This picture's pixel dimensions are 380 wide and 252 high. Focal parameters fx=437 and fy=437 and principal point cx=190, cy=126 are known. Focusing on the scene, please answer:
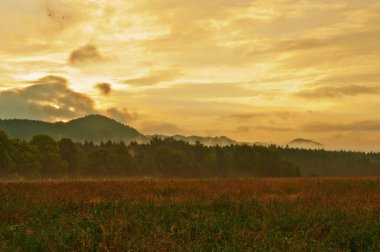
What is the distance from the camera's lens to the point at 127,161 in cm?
8300

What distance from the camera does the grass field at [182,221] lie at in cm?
791

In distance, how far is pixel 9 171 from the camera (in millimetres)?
57812

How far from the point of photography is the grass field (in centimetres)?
791

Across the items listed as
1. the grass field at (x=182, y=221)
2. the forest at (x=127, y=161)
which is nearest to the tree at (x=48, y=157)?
the forest at (x=127, y=161)

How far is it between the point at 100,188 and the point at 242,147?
7857cm

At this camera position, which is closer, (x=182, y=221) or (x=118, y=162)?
(x=182, y=221)

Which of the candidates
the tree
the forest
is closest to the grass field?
the forest

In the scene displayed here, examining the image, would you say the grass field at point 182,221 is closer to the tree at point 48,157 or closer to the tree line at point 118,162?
the tree line at point 118,162

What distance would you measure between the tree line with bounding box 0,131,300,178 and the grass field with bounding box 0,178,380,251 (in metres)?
46.4

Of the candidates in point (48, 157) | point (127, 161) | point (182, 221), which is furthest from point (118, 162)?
point (182, 221)

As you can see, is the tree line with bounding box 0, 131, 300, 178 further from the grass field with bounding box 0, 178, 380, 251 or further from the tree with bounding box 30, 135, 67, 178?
the grass field with bounding box 0, 178, 380, 251

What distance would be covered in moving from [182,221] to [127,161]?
74.2 meters

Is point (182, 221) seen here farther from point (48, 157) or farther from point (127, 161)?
point (127, 161)


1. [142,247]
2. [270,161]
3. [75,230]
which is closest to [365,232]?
[142,247]
